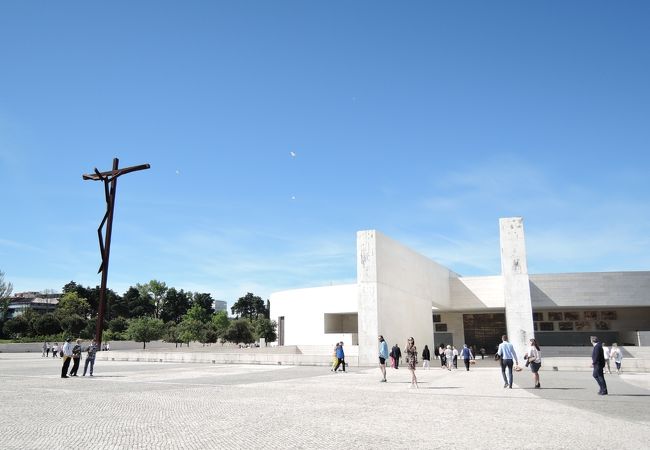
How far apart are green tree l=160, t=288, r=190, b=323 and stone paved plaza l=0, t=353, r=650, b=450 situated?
103526 millimetres

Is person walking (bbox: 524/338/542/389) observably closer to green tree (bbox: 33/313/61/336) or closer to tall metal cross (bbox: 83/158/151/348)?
tall metal cross (bbox: 83/158/151/348)

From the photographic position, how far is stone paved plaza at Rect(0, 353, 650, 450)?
630 centimetres

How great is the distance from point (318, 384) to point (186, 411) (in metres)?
6.66

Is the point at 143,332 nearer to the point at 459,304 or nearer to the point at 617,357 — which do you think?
the point at 459,304

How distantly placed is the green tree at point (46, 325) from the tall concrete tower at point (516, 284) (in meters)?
56.7

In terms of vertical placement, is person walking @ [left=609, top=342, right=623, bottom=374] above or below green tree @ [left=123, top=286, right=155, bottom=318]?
below

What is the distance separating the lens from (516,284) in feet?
104

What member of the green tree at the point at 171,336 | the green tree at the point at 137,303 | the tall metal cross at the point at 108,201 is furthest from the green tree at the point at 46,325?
the green tree at the point at 137,303

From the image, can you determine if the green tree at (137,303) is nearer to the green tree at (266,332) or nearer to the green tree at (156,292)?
the green tree at (156,292)

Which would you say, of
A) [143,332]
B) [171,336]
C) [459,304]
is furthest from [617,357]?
[171,336]

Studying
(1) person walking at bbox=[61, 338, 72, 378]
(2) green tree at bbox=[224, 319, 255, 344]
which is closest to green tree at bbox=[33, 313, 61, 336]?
(2) green tree at bbox=[224, 319, 255, 344]

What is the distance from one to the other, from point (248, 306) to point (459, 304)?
329 ft

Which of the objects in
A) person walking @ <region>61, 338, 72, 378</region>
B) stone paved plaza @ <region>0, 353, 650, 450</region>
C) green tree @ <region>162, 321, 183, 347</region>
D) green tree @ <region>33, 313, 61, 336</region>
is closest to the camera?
stone paved plaza @ <region>0, 353, 650, 450</region>

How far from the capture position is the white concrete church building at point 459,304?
2836 centimetres
